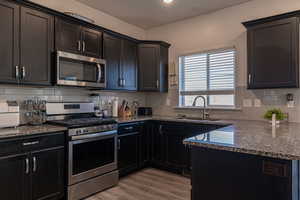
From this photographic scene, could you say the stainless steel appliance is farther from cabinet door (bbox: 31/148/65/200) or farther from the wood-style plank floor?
the wood-style plank floor

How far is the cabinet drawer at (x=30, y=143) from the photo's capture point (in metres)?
1.89

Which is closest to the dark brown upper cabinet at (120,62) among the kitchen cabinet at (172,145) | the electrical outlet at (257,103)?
the kitchen cabinet at (172,145)

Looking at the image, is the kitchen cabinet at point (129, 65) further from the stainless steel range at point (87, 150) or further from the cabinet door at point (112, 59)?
the stainless steel range at point (87, 150)

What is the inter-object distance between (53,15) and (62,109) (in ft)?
4.18

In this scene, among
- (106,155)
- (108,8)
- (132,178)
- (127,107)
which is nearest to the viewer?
(106,155)

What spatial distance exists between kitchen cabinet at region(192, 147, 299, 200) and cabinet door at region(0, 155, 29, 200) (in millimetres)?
1653

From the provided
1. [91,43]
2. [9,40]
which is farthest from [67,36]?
[9,40]

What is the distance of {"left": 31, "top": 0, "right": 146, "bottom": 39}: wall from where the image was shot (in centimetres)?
299

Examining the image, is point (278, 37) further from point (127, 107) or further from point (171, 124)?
point (127, 107)

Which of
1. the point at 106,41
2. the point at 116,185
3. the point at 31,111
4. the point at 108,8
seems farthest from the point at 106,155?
the point at 108,8

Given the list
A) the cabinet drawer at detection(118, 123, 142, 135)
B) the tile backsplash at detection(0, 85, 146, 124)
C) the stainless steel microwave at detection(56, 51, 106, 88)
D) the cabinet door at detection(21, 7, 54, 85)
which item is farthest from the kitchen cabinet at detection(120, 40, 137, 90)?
the cabinet door at detection(21, 7, 54, 85)

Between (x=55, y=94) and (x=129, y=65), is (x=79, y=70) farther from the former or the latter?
(x=129, y=65)

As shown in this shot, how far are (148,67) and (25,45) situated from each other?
2.11 meters

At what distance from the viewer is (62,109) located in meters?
2.95
